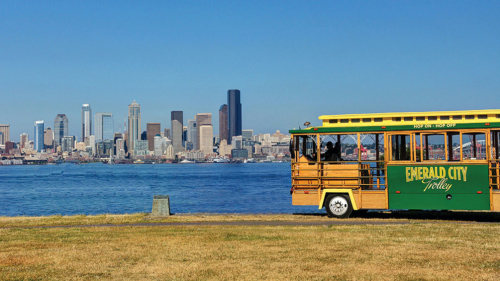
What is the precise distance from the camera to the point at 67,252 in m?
12.1

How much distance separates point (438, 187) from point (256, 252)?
7.92 meters

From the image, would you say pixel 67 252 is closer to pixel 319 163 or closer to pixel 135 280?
pixel 135 280

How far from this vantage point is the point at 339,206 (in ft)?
59.4

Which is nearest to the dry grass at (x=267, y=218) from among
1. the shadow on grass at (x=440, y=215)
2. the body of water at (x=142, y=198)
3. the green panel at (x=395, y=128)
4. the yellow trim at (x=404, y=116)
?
the shadow on grass at (x=440, y=215)

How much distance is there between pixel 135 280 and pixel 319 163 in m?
10.0

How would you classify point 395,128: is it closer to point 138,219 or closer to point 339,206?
point 339,206

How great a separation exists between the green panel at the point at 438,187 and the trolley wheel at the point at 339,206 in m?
1.36

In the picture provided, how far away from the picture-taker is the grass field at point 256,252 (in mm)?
9789

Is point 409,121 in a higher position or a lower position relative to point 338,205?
higher

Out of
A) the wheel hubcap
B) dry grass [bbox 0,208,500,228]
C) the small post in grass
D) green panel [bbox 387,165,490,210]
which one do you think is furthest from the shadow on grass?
the small post in grass

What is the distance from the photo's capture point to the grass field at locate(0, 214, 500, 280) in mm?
9789

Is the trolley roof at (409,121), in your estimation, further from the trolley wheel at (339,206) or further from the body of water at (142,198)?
the body of water at (142,198)

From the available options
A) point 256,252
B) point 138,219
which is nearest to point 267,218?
point 138,219

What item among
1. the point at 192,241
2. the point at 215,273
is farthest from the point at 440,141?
the point at 215,273
